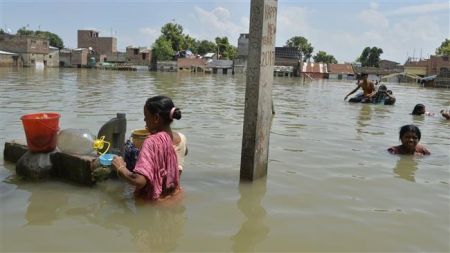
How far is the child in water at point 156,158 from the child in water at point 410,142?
4.11m

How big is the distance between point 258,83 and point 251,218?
1.43 metres

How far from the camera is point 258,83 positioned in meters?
4.75

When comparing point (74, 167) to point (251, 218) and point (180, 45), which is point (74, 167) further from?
point (180, 45)

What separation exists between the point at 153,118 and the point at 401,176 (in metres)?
3.45

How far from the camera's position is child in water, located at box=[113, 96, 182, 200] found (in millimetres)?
3697

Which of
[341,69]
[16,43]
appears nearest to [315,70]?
[341,69]

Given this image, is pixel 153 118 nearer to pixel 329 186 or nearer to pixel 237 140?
pixel 329 186

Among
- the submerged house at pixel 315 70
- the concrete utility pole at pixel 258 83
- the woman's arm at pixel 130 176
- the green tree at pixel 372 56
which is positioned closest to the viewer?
the woman's arm at pixel 130 176

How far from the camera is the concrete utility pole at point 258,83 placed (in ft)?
15.3

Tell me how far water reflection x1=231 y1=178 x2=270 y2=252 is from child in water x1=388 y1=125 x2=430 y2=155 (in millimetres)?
2757

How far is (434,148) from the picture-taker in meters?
8.00

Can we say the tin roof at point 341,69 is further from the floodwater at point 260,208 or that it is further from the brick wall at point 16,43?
the floodwater at point 260,208

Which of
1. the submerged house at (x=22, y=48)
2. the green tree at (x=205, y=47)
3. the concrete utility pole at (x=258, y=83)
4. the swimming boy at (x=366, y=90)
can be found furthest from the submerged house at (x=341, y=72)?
the concrete utility pole at (x=258, y=83)

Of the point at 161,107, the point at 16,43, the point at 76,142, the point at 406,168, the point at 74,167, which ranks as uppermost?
the point at 16,43
